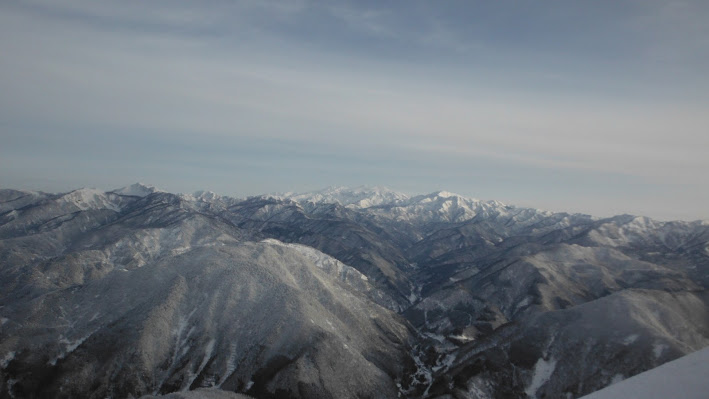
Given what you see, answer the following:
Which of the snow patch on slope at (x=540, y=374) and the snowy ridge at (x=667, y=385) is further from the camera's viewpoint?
the snow patch on slope at (x=540, y=374)

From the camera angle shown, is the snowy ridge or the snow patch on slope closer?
the snowy ridge

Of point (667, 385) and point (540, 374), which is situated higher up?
point (667, 385)

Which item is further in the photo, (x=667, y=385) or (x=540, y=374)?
(x=540, y=374)

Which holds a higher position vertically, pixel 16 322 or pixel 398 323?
pixel 16 322

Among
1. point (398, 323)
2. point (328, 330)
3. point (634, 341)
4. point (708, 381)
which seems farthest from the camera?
point (398, 323)

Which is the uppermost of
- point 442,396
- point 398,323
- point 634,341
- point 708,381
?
point 708,381

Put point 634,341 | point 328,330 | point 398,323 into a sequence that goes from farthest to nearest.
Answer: point 398,323 → point 328,330 → point 634,341

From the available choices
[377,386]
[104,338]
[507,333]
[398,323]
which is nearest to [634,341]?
[507,333]

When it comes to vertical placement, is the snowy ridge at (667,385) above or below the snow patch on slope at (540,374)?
above

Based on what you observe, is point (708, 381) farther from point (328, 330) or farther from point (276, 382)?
point (328, 330)

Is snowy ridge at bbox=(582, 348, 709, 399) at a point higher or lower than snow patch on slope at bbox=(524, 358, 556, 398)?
higher

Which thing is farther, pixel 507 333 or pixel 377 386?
pixel 507 333
